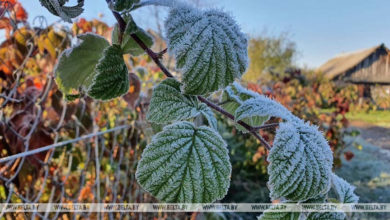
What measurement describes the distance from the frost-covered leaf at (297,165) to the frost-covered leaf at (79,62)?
0.87 feet

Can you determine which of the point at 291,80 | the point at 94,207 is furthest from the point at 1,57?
the point at 291,80

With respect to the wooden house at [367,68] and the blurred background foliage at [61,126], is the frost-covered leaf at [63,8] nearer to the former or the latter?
the blurred background foliage at [61,126]

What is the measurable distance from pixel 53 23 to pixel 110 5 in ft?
2.88

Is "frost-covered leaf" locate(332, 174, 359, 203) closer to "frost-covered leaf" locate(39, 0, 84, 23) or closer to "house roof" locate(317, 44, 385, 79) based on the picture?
"frost-covered leaf" locate(39, 0, 84, 23)

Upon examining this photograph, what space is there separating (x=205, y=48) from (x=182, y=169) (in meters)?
0.11

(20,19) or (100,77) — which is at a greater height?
(20,19)

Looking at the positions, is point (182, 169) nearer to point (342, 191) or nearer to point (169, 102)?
point (169, 102)

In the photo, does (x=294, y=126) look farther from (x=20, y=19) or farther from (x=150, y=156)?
(x=20, y=19)

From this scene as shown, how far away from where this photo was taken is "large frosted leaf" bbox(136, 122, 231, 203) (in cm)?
26

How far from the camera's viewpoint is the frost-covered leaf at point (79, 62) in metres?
0.40

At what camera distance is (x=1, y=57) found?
1.08 m

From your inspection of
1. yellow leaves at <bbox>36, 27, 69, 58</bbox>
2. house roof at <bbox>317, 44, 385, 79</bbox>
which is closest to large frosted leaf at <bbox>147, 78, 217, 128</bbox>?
yellow leaves at <bbox>36, 27, 69, 58</bbox>

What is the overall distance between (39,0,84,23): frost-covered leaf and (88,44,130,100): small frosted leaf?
0.05 m

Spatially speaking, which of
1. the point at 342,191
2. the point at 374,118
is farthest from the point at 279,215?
the point at 374,118
